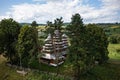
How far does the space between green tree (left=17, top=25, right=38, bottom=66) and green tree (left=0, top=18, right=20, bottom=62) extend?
461cm

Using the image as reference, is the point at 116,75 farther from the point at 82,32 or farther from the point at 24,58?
the point at 24,58

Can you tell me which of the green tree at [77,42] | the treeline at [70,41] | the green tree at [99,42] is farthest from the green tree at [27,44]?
the green tree at [99,42]

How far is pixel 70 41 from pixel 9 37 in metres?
23.5

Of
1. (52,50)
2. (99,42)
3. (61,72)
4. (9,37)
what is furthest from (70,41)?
(9,37)

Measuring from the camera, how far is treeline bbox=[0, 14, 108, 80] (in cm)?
5591

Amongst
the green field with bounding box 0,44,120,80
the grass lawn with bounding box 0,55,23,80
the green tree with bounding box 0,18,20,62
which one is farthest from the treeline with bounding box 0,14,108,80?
the grass lawn with bounding box 0,55,23,80

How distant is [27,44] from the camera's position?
2432 inches

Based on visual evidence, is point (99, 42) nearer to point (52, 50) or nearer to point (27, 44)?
point (52, 50)

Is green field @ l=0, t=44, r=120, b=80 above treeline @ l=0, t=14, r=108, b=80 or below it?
below

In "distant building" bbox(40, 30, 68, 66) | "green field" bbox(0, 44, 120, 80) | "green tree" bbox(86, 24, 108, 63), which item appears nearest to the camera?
"green field" bbox(0, 44, 120, 80)

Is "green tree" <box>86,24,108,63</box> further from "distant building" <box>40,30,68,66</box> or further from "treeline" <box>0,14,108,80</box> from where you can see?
"distant building" <box>40,30,68,66</box>

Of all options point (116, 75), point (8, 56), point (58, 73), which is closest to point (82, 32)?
point (58, 73)

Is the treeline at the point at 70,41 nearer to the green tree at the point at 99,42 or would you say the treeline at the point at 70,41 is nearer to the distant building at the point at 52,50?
the green tree at the point at 99,42

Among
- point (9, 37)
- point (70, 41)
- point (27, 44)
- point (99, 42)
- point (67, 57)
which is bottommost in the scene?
point (67, 57)
